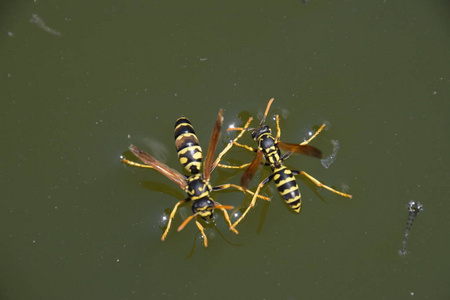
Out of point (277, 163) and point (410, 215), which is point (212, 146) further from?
point (410, 215)

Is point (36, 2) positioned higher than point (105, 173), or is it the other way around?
point (36, 2)

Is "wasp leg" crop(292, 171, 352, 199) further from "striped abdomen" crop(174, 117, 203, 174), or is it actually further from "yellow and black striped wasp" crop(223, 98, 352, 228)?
"striped abdomen" crop(174, 117, 203, 174)

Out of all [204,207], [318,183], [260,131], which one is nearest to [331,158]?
[318,183]

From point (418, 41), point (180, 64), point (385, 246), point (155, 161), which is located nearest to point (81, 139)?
point (155, 161)

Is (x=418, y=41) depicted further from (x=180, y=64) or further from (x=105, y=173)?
(x=105, y=173)

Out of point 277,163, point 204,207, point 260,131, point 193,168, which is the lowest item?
point 204,207

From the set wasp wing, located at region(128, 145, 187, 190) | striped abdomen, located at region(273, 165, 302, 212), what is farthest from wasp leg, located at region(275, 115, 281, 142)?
wasp wing, located at region(128, 145, 187, 190)

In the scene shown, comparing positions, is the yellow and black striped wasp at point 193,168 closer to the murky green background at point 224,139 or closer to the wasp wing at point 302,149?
the murky green background at point 224,139
